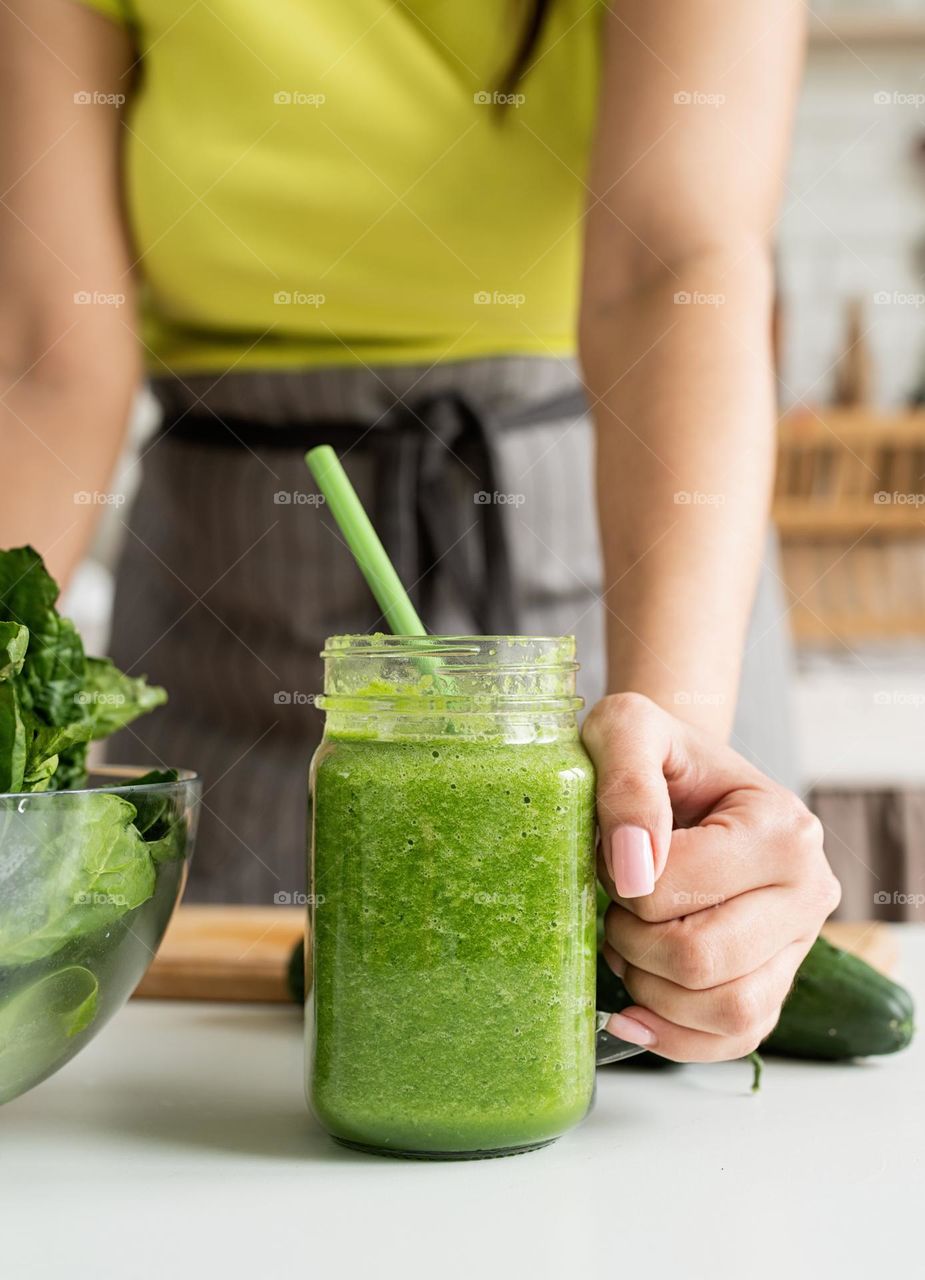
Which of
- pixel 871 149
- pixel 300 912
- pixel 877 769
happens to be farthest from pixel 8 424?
pixel 871 149

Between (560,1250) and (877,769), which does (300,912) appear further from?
(877,769)

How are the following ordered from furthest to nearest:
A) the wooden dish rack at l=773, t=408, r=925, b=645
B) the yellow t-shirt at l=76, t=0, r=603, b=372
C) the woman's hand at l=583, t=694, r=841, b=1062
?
the wooden dish rack at l=773, t=408, r=925, b=645 → the yellow t-shirt at l=76, t=0, r=603, b=372 → the woman's hand at l=583, t=694, r=841, b=1062

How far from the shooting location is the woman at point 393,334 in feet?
3.25

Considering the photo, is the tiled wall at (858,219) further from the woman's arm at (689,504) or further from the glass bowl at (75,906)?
the glass bowl at (75,906)

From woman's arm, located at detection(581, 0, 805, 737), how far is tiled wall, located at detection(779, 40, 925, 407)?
2230mm

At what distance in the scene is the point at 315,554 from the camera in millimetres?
1377

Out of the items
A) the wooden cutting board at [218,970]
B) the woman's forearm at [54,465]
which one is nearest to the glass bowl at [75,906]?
the wooden cutting board at [218,970]

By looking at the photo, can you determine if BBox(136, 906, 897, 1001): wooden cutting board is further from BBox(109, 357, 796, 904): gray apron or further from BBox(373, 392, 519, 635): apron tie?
BBox(373, 392, 519, 635): apron tie

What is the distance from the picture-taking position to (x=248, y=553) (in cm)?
140

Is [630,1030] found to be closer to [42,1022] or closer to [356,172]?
[42,1022]

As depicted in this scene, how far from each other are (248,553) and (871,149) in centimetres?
238

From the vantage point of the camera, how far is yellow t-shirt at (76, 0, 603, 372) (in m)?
1.19

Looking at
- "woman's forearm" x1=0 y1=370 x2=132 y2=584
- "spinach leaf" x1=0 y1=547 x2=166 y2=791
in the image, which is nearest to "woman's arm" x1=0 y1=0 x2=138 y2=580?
"woman's forearm" x1=0 y1=370 x2=132 y2=584

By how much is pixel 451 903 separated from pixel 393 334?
838mm
